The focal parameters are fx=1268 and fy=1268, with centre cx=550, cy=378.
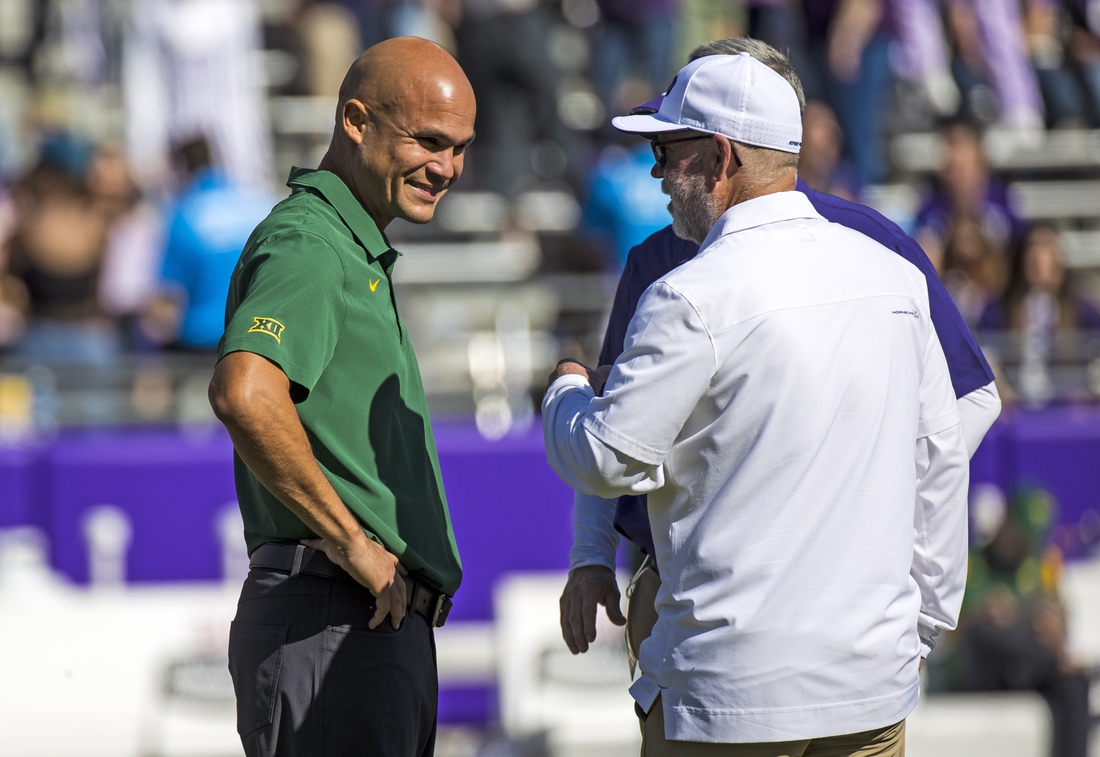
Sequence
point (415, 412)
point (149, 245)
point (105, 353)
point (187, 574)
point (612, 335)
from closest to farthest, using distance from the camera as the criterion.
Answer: point (415, 412)
point (612, 335)
point (187, 574)
point (105, 353)
point (149, 245)

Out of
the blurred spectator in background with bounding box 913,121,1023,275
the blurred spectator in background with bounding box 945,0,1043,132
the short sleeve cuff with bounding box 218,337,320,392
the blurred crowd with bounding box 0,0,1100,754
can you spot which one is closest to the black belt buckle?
the short sleeve cuff with bounding box 218,337,320,392

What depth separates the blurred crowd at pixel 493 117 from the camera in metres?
7.09

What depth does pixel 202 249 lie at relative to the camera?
6688mm

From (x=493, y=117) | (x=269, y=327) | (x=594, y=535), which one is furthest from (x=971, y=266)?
(x=269, y=327)

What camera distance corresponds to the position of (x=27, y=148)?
9578 mm

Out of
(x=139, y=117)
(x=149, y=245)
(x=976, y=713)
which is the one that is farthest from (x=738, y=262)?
(x=139, y=117)

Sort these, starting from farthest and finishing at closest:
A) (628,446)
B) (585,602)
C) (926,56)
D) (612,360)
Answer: (926,56), (612,360), (585,602), (628,446)

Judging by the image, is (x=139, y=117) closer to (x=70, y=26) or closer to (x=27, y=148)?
(x=27, y=148)

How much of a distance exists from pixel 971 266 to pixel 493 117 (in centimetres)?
357

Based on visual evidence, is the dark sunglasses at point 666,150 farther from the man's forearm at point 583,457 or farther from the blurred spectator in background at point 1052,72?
the blurred spectator in background at point 1052,72

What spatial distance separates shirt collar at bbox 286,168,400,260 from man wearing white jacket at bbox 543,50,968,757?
1.73 feet

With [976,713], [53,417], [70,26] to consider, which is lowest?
[976,713]

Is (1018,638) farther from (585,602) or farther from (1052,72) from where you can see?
(1052,72)

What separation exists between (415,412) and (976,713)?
125 inches
